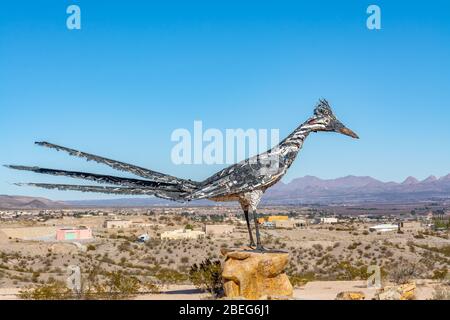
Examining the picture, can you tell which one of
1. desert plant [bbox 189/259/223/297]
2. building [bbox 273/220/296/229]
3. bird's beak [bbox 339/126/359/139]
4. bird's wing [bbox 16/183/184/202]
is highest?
bird's beak [bbox 339/126/359/139]

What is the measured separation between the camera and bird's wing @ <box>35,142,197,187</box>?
11594 mm

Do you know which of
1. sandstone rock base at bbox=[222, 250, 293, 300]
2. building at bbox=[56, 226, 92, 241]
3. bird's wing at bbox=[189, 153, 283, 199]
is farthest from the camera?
building at bbox=[56, 226, 92, 241]

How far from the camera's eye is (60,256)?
115 ft

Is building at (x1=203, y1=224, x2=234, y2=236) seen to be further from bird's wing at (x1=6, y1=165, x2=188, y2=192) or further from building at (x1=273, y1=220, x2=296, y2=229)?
bird's wing at (x1=6, y1=165, x2=188, y2=192)

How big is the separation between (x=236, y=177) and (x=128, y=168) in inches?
86.3

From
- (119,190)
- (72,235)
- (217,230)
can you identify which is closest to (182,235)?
(217,230)

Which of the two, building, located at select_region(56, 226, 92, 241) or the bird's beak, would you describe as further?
building, located at select_region(56, 226, 92, 241)

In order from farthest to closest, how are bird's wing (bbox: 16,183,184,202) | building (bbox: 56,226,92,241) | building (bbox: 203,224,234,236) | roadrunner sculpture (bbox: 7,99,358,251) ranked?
building (bbox: 203,224,234,236) → building (bbox: 56,226,92,241) → roadrunner sculpture (bbox: 7,99,358,251) → bird's wing (bbox: 16,183,184,202)

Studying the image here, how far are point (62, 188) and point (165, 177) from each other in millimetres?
2149

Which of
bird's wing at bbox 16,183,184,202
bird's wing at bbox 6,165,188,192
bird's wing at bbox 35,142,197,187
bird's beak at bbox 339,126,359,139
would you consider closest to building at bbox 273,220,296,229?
bird's beak at bbox 339,126,359,139

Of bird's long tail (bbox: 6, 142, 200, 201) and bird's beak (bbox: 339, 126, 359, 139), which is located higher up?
bird's beak (bbox: 339, 126, 359, 139)
